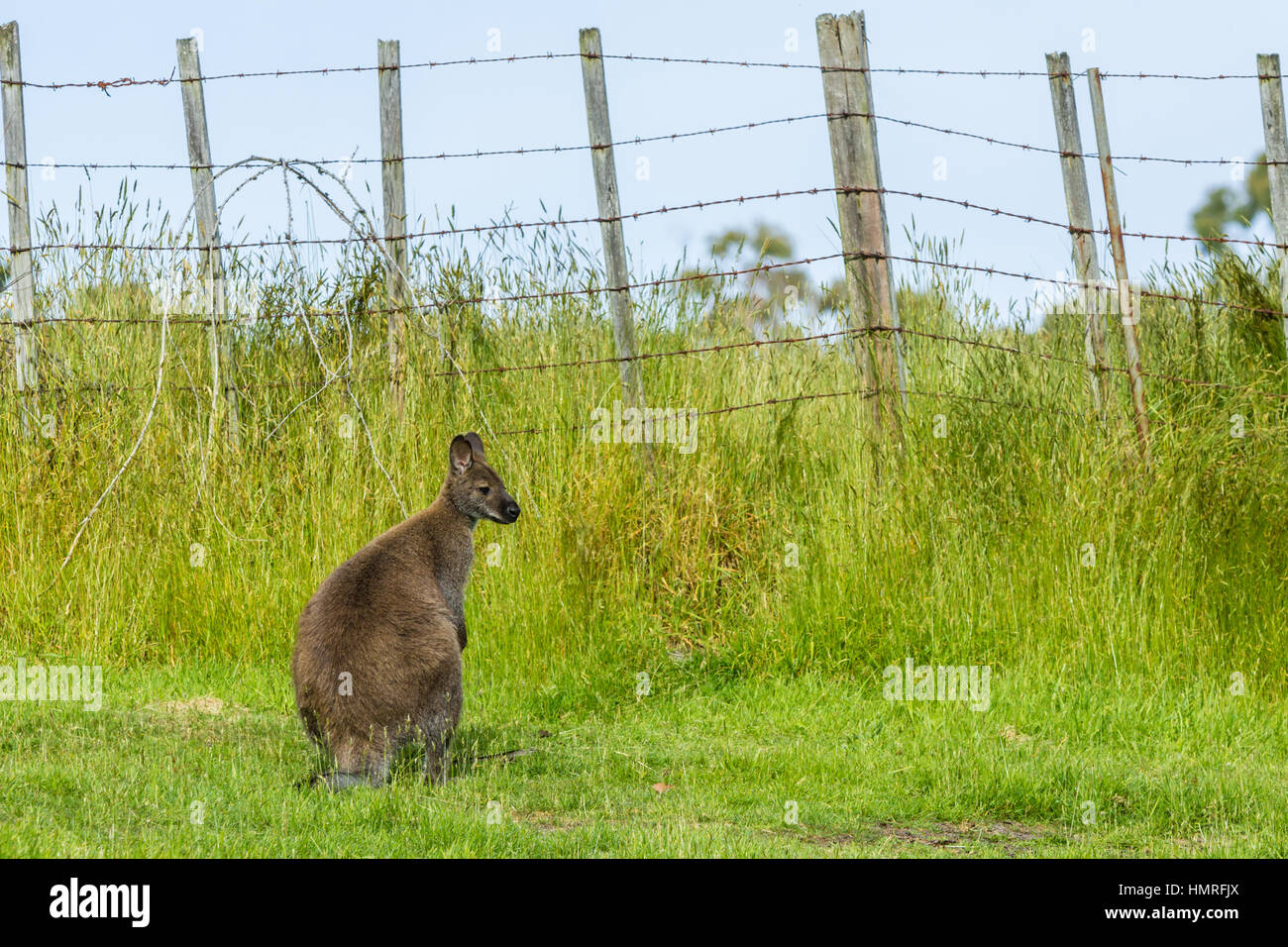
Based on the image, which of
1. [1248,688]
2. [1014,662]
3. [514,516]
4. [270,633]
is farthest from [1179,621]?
[270,633]

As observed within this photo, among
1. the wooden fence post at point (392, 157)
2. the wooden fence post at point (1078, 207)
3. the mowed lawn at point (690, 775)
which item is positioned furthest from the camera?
the wooden fence post at point (392, 157)

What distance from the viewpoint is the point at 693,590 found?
9477 mm

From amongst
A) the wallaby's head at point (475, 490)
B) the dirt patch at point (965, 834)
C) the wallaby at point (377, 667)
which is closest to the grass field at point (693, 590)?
the dirt patch at point (965, 834)

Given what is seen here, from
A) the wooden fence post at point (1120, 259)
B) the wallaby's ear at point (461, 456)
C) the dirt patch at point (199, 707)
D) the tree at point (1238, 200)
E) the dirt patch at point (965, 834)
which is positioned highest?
the tree at point (1238, 200)

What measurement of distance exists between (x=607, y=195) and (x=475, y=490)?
349 cm

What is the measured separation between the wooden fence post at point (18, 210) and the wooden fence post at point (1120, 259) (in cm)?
815

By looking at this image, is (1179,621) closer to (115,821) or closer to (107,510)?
(115,821)

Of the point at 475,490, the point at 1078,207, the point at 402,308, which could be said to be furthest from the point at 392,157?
the point at 1078,207

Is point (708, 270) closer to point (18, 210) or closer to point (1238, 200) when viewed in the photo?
point (18, 210)

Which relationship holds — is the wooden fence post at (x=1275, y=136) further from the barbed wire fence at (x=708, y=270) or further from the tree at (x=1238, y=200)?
the tree at (x=1238, y=200)

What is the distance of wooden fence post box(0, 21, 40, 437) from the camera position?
11188 millimetres

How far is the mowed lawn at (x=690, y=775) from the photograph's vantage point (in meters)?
5.82

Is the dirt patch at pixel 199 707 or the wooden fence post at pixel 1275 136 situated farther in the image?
the wooden fence post at pixel 1275 136
